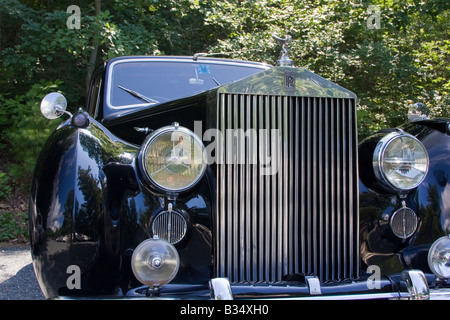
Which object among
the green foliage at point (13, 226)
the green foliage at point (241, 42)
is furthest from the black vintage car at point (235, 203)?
the green foliage at point (241, 42)

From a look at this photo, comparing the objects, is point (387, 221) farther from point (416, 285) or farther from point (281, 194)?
point (281, 194)

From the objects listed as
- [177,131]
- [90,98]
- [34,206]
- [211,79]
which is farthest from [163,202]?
[90,98]

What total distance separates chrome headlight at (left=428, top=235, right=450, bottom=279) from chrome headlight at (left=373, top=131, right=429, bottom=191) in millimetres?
335

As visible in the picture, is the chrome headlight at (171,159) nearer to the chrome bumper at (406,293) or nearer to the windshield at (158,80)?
the chrome bumper at (406,293)

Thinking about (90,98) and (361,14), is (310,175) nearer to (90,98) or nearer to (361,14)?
(90,98)

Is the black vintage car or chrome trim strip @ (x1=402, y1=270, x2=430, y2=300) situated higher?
the black vintage car

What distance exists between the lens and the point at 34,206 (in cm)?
237

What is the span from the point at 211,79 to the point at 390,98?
22.1ft

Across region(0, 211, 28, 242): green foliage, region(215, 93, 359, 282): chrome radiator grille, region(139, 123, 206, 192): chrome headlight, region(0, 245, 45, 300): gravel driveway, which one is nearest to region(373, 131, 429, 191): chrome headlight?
region(215, 93, 359, 282): chrome radiator grille

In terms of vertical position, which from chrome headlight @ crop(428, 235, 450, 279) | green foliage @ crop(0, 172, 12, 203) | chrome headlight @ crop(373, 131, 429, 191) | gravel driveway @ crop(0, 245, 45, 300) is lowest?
gravel driveway @ crop(0, 245, 45, 300)

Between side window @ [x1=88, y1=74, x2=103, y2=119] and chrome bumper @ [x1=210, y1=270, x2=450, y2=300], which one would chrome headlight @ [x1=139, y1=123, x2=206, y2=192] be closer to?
chrome bumper @ [x1=210, y1=270, x2=450, y2=300]

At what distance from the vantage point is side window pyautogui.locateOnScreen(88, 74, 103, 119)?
4027 millimetres

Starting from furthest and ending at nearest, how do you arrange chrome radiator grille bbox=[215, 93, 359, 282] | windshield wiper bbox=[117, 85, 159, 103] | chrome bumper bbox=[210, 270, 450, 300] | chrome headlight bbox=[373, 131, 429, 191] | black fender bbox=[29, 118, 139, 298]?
windshield wiper bbox=[117, 85, 159, 103]
chrome headlight bbox=[373, 131, 429, 191]
chrome radiator grille bbox=[215, 93, 359, 282]
black fender bbox=[29, 118, 139, 298]
chrome bumper bbox=[210, 270, 450, 300]

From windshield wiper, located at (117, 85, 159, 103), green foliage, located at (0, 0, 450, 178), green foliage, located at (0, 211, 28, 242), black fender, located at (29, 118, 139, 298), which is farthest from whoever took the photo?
green foliage, located at (0, 0, 450, 178)
